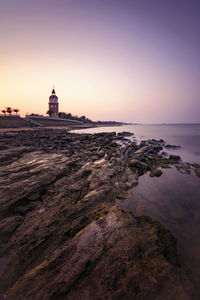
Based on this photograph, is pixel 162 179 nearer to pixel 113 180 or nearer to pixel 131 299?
pixel 113 180

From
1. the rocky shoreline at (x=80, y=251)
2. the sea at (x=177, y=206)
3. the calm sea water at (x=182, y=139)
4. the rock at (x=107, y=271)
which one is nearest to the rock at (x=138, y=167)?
the sea at (x=177, y=206)

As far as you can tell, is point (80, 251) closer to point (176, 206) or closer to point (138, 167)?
point (176, 206)

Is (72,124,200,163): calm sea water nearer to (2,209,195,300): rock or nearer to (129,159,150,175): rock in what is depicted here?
(129,159,150,175): rock

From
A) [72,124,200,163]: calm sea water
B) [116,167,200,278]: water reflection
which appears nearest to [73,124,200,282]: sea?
[116,167,200,278]: water reflection

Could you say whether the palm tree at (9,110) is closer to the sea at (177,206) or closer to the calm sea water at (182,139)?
the calm sea water at (182,139)

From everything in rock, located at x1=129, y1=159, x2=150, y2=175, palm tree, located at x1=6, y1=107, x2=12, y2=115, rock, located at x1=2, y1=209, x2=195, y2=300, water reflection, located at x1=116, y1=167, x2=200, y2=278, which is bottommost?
water reflection, located at x1=116, y1=167, x2=200, y2=278

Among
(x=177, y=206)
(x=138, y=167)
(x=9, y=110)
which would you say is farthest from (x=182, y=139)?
(x=9, y=110)

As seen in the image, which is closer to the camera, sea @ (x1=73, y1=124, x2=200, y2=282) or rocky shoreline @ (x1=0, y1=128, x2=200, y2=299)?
rocky shoreline @ (x1=0, y1=128, x2=200, y2=299)

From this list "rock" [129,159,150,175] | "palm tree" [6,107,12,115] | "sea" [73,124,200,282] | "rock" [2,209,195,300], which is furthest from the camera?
"palm tree" [6,107,12,115]

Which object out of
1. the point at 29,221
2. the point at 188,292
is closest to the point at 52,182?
the point at 29,221

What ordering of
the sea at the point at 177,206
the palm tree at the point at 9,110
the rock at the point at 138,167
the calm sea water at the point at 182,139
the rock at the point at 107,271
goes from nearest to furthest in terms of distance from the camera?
the rock at the point at 107,271 < the sea at the point at 177,206 < the rock at the point at 138,167 < the calm sea water at the point at 182,139 < the palm tree at the point at 9,110

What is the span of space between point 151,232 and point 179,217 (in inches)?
84.1

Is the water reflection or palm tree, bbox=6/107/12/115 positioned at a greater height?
palm tree, bbox=6/107/12/115

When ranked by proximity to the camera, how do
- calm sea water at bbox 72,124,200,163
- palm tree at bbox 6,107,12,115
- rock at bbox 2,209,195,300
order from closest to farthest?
rock at bbox 2,209,195,300, calm sea water at bbox 72,124,200,163, palm tree at bbox 6,107,12,115
